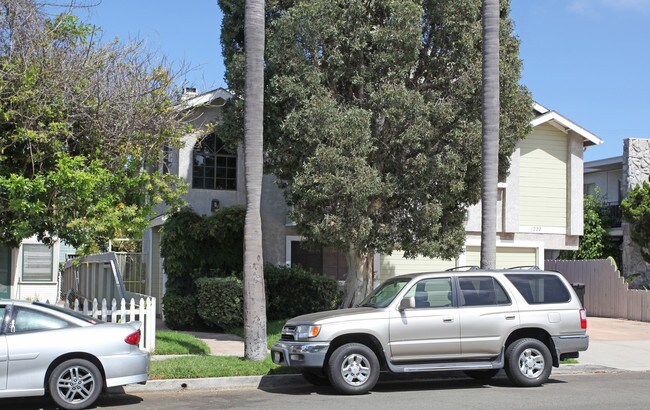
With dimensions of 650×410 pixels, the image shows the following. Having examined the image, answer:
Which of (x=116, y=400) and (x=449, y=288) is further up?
(x=449, y=288)

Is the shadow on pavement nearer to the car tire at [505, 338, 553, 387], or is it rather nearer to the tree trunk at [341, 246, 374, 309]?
the car tire at [505, 338, 553, 387]

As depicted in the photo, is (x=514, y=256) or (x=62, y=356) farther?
(x=514, y=256)

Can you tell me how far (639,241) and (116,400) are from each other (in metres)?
18.8

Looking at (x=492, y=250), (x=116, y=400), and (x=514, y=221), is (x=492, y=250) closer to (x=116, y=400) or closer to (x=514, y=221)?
(x=116, y=400)

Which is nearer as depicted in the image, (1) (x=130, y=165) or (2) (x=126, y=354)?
(2) (x=126, y=354)

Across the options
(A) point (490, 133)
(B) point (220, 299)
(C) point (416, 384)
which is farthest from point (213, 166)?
(C) point (416, 384)

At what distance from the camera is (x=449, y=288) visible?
12.2 m

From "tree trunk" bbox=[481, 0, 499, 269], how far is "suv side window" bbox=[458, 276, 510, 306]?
2270 millimetres

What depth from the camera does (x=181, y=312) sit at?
19.4 m

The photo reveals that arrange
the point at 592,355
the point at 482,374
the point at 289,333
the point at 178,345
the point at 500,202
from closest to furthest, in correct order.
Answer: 1. the point at 289,333
2. the point at 482,374
3. the point at 178,345
4. the point at 592,355
5. the point at 500,202

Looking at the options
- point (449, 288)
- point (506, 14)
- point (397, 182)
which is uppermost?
point (506, 14)

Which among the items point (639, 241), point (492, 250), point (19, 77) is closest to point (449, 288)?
point (492, 250)

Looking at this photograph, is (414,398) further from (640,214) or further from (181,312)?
(640,214)

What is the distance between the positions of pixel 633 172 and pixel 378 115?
1438 centimetres
